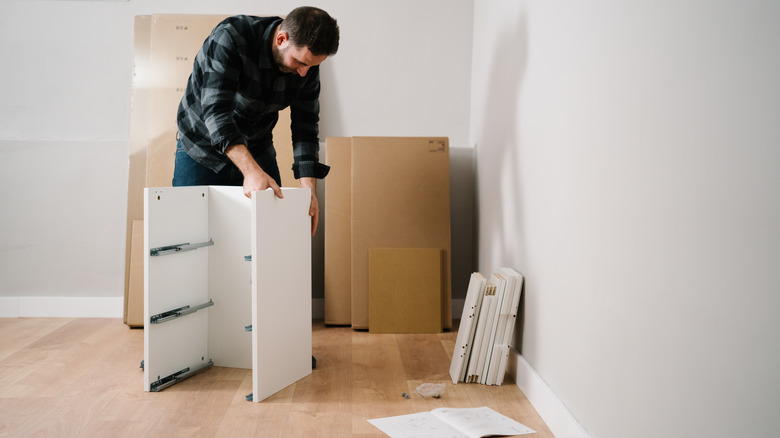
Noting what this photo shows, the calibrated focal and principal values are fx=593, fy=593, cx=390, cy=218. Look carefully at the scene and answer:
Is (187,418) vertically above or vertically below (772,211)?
below

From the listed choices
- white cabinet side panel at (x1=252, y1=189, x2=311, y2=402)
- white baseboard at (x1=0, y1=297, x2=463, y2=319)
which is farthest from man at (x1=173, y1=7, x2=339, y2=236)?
white baseboard at (x1=0, y1=297, x2=463, y2=319)

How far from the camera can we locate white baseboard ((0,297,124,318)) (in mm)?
3328

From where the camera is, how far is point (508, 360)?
2441 millimetres

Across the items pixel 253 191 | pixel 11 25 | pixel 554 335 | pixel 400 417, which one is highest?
pixel 11 25

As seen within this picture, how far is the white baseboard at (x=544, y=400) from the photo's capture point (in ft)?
5.49

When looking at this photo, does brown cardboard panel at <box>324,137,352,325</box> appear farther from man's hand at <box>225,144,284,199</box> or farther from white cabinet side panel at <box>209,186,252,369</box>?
man's hand at <box>225,144,284,199</box>

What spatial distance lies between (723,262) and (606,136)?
0.55 meters

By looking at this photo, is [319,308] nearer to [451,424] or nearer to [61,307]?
[61,307]

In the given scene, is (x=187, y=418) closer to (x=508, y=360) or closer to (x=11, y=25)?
(x=508, y=360)

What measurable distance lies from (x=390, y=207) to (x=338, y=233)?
32 centimetres

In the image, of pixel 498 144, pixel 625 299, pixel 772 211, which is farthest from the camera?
pixel 498 144

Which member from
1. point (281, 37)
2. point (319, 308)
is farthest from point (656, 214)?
point (319, 308)

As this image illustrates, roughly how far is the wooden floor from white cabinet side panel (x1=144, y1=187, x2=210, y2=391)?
0.34 feet

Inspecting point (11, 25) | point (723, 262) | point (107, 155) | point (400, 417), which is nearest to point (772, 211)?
point (723, 262)
